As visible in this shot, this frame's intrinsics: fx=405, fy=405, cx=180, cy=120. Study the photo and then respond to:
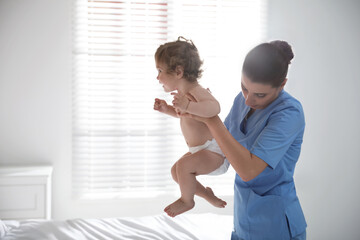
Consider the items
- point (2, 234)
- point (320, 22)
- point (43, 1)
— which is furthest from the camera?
point (320, 22)

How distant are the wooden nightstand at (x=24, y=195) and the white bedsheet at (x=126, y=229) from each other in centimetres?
69

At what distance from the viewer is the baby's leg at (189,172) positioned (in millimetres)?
1559

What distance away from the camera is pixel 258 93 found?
4.68ft

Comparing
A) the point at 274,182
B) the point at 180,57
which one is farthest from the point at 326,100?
the point at 180,57

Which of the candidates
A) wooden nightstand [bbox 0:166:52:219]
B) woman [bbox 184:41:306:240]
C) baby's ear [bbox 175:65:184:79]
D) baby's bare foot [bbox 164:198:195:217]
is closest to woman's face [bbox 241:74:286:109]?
woman [bbox 184:41:306:240]

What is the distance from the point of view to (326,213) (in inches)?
149

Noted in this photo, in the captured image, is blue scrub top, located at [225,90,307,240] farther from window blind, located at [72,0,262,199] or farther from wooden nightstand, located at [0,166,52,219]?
window blind, located at [72,0,262,199]

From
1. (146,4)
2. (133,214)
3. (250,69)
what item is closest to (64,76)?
(146,4)

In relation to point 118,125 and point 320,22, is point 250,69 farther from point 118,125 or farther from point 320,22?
point 320,22

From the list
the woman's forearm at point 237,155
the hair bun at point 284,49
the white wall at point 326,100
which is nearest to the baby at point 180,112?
the woman's forearm at point 237,155

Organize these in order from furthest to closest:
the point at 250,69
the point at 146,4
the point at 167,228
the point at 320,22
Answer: the point at 320,22 < the point at 146,4 < the point at 167,228 < the point at 250,69

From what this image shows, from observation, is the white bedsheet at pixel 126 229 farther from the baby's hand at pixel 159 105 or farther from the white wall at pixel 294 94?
the white wall at pixel 294 94

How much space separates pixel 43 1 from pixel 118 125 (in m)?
1.15

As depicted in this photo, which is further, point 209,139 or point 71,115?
point 71,115
